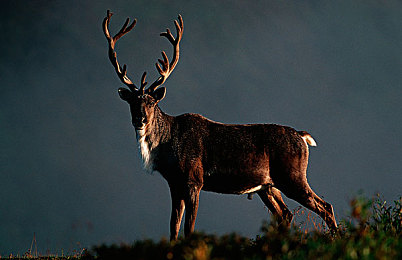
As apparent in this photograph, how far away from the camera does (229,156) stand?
26.8 ft

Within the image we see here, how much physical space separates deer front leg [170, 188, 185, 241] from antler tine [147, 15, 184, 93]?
2136 mm

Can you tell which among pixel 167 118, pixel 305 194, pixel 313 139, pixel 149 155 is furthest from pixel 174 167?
pixel 313 139

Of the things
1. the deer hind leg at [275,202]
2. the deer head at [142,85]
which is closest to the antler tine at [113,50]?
the deer head at [142,85]

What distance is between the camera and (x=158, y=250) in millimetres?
4629

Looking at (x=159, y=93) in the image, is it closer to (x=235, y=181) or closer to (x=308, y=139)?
(x=235, y=181)

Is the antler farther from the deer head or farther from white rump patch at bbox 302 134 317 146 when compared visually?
white rump patch at bbox 302 134 317 146

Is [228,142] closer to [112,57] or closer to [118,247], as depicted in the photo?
[112,57]

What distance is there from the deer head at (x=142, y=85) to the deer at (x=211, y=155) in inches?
0.7

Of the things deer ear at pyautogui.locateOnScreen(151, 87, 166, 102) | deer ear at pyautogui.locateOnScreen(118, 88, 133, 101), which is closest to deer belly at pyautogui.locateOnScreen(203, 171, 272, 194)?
deer ear at pyautogui.locateOnScreen(151, 87, 166, 102)

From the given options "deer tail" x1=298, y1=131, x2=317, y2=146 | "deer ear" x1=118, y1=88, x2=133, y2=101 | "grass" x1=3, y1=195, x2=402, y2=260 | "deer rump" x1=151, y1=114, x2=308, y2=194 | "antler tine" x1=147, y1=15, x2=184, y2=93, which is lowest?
"grass" x1=3, y1=195, x2=402, y2=260

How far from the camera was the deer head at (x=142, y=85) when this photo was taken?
7820mm

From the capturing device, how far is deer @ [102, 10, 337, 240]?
7.85 m

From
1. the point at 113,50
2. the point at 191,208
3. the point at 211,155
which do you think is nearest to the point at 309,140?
the point at 211,155

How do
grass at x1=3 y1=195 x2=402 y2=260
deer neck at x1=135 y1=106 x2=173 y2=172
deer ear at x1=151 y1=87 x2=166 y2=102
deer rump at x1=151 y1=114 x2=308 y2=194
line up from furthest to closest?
deer ear at x1=151 y1=87 x2=166 y2=102 < deer neck at x1=135 y1=106 x2=173 y2=172 < deer rump at x1=151 y1=114 x2=308 y2=194 < grass at x1=3 y1=195 x2=402 y2=260
